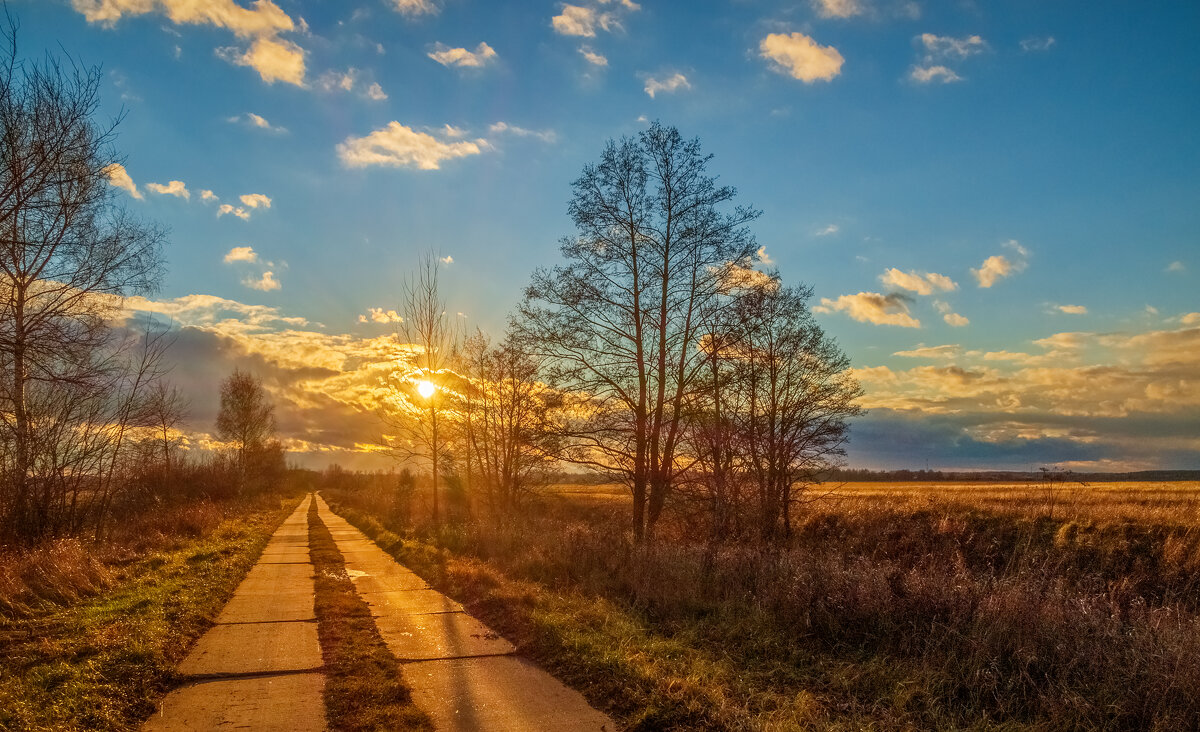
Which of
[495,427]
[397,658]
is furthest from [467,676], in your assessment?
[495,427]

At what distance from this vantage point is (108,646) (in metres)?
6.76

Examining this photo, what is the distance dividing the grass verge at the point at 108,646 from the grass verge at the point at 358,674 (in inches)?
56.2

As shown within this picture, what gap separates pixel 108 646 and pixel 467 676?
387 cm

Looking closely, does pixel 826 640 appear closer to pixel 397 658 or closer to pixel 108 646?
pixel 397 658

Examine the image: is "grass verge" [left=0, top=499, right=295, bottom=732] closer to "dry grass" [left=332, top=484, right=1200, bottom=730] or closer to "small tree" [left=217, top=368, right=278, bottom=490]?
"dry grass" [left=332, top=484, right=1200, bottom=730]

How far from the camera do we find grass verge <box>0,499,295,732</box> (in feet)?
17.0

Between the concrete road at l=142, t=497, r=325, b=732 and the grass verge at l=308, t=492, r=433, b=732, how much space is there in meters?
0.13

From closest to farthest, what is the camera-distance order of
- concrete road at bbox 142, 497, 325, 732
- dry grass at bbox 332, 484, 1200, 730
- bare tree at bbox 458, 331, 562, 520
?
dry grass at bbox 332, 484, 1200, 730
concrete road at bbox 142, 497, 325, 732
bare tree at bbox 458, 331, 562, 520

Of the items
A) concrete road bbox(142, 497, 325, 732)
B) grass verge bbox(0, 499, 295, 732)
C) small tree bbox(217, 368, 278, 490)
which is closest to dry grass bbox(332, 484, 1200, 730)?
concrete road bbox(142, 497, 325, 732)

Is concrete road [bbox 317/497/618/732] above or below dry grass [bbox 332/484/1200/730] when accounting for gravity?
below

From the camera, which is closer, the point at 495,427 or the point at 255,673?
the point at 255,673

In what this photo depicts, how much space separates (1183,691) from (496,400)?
76.4ft

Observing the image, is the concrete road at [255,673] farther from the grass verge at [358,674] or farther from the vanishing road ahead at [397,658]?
the grass verge at [358,674]

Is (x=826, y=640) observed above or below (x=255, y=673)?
above
